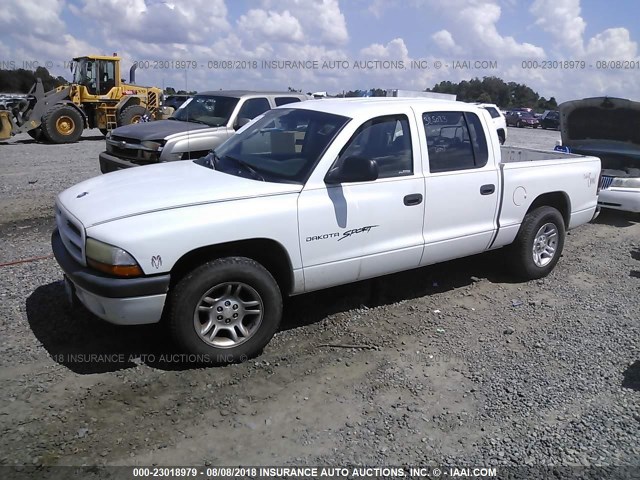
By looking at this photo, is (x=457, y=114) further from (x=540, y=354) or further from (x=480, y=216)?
(x=540, y=354)

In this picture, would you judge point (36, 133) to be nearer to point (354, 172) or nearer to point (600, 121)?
point (600, 121)

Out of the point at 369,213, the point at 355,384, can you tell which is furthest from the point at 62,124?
the point at 355,384

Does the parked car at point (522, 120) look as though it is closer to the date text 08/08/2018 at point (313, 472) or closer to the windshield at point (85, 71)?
the windshield at point (85, 71)

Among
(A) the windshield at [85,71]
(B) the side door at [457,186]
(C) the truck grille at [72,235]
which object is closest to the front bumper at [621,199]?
(B) the side door at [457,186]

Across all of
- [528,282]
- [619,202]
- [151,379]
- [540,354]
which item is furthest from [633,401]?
[619,202]

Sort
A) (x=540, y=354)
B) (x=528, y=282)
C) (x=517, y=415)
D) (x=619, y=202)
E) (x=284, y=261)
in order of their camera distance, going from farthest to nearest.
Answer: (x=619, y=202), (x=528, y=282), (x=540, y=354), (x=284, y=261), (x=517, y=415)

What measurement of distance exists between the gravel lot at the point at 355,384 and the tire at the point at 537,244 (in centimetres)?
24

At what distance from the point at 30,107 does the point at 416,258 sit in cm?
1710

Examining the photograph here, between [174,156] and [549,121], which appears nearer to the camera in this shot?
[174,156]

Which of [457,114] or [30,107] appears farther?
[30,107]

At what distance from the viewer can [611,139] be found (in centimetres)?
871

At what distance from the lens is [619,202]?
8406 mm

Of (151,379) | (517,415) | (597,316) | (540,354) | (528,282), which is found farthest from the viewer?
(528,282)

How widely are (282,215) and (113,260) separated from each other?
1.15m
